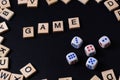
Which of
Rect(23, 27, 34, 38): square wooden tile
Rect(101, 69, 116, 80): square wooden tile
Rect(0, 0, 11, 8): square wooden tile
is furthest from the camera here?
Rect(0, 0, 11, 8): square wooden tile

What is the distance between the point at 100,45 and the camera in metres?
1.32

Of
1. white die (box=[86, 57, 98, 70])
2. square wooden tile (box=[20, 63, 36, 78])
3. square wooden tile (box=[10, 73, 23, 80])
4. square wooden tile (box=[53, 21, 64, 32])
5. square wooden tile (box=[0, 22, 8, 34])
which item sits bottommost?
square wooden tile (box=[10, 73, 23, 80])

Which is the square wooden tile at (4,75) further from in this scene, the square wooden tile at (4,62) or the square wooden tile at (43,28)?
the square wooden tile at (43,28)

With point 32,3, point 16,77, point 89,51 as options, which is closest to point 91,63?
point 89,51

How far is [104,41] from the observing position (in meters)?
1.30

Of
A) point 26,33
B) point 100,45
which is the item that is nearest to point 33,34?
point 26,33

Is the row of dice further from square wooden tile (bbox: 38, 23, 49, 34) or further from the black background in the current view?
square wooden tile (bbox: 38, 23, 49, 34)

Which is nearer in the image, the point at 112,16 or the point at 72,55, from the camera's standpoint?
the point at 72,55

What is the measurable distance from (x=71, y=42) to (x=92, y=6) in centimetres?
22

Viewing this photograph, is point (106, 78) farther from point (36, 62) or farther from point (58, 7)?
point (58, 7)

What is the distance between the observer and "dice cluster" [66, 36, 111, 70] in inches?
49.5

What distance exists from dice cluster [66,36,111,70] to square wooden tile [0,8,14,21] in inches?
12.7

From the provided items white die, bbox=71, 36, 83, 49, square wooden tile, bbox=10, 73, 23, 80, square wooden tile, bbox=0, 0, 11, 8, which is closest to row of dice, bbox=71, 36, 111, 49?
white die, bbox=71, 36, 83, 49

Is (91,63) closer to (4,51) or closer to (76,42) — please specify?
(76,42)
